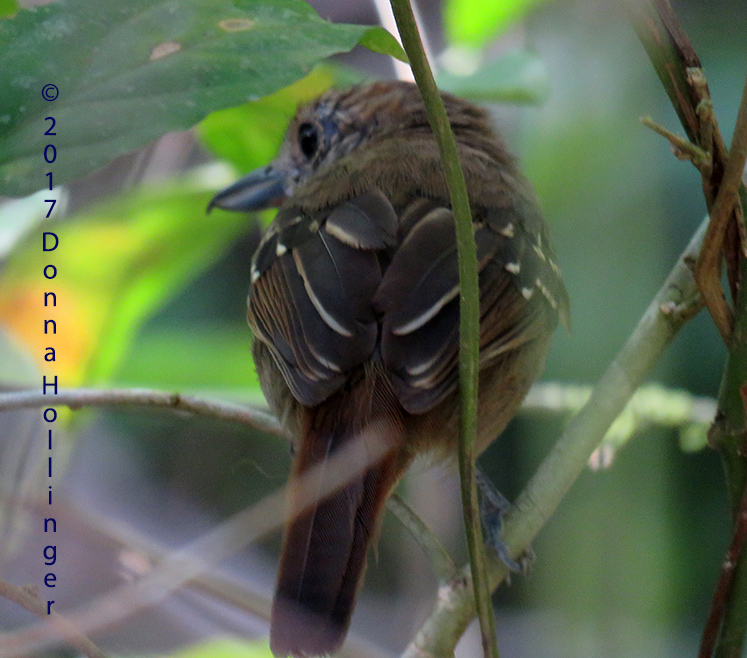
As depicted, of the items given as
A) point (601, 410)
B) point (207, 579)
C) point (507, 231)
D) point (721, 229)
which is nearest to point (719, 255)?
point (721, 229)

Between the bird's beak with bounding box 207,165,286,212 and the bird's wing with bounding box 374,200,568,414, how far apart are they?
0.55 m

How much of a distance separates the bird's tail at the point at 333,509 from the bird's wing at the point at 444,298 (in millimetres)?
58

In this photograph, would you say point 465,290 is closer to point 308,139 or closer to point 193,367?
point 193,367

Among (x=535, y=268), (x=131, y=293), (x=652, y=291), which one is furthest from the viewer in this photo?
(x=131, y=293)

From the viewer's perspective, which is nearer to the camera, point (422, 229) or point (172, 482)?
point (422, 229)

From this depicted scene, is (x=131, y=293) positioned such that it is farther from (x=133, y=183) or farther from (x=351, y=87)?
(x=351, y=87)

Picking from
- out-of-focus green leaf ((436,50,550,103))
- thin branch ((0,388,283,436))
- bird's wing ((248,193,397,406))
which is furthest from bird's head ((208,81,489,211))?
thin branch ((0,388,283,436))

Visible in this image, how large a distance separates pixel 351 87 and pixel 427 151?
48cm

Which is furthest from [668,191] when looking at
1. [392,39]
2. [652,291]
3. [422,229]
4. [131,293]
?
[131,293]

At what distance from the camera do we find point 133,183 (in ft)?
5.94

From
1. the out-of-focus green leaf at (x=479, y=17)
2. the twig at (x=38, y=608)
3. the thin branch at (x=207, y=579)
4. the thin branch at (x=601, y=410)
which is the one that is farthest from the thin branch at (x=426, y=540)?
the out-of-focus green leaf at (x=479, y=17)

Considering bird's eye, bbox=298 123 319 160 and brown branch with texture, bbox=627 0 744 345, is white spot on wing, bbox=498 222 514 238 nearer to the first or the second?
brown branch with texture, bbox=627 0 744 345

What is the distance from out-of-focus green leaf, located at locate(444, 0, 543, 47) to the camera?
1.69 m

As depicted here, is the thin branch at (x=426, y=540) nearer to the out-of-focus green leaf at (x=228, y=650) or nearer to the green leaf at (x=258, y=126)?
the out-of-focus green leaf at (x=228, y=650)
